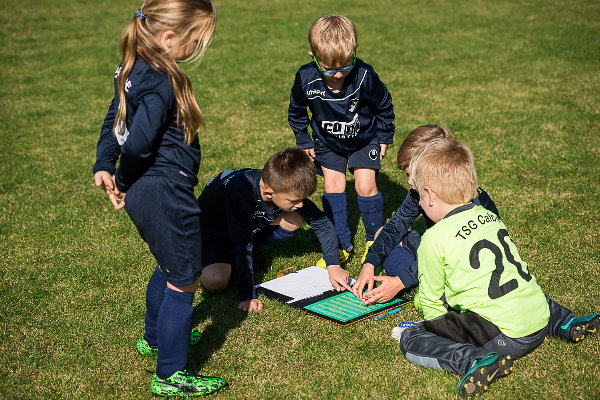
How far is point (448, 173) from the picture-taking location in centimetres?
364

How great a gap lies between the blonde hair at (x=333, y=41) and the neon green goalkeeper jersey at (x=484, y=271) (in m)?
1.80

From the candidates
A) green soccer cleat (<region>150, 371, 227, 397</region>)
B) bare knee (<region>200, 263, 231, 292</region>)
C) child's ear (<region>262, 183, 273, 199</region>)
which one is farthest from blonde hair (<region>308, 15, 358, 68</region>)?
green soccer cleat (<region>150, 371, 227, 397</region>)

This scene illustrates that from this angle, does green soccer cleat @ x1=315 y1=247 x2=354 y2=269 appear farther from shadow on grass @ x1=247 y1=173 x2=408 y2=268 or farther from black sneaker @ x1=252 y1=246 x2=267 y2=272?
black sneaker @ x1=252 y1=246 x2=267 y2=272

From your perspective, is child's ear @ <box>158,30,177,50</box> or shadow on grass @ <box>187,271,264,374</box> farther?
shadow on grass @ <box>187,271,264,374</box>

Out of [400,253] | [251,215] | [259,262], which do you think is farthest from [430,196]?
[259,262]

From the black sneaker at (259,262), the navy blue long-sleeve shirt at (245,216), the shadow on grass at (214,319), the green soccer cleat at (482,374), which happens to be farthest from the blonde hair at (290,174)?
the green soccer cleat at (482,374)

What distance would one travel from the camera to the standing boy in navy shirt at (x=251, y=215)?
172 inches

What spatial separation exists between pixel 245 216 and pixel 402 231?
109cm

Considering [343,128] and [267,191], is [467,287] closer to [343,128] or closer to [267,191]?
[267,191]

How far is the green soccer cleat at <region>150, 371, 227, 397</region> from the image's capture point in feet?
11.4

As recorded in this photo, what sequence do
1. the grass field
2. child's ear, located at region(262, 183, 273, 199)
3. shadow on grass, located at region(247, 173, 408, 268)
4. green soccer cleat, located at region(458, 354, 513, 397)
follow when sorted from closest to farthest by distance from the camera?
green soccer cleat, located at region(458, 354, 513, 397), the grass field, child's ear, located at region(262, 183, 273, 199), shadow on grass, located at region(247, 173, 408, 268)

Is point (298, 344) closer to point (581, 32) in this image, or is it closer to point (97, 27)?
point (581, 32)

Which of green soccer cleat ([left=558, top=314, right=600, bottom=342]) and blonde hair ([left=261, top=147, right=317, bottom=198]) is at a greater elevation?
blonde hair ([left=261, top=147, right=317, bottom=198])

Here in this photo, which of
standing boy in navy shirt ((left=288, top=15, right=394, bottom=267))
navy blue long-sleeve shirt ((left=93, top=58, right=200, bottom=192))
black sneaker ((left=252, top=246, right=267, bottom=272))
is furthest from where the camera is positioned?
standing boy in navy shirt ((left=288, top=15, right=394, bottom=267))
